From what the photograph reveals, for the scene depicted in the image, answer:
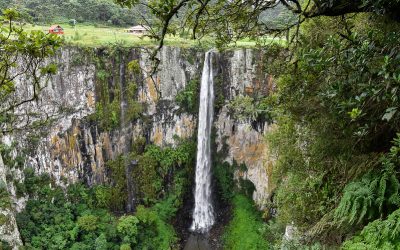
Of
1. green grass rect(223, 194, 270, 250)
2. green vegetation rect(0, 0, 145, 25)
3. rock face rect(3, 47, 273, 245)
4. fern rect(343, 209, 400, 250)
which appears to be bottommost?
green grass rect(223, 194, 270, 250)

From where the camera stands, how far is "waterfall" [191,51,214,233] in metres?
15.4

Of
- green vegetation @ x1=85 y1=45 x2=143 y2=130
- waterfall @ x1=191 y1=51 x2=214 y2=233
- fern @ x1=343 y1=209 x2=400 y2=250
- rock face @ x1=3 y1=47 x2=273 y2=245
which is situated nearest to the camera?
fern @ x1=343 y1=209 x2=400 y2=250

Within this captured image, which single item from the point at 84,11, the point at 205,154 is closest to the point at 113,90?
the point at 205,154

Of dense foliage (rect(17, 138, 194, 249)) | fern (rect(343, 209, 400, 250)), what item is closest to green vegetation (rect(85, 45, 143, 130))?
dense foliage (rect(17, 138, 194, 249))

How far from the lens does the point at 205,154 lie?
16.2 metres

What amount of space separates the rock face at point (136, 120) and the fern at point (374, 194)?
37.2 feet

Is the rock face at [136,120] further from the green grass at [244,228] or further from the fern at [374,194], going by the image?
the fern at [374,194]

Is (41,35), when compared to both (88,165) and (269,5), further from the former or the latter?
(88,165)

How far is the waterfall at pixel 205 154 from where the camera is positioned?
1545 cm

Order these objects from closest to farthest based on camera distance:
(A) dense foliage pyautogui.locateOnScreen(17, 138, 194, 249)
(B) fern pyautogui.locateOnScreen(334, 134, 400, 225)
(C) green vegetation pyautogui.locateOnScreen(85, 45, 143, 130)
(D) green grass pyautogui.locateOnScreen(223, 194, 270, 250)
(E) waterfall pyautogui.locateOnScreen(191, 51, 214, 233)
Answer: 1. (B) fern pyautogui.locateOnScreen(334, 134, 400, 225)
2. (A) dense foliage pyautogui.locateOnScreen(17, 138, 194, 249)
3. (D) green grass pyautogui.locateOnScreen(223, 194, 270, 250)
4. (C) green vegetation pyautogui.locateOnScreen(85, 45, 143, 130)
5. (E) waterfall pyautogui.locateOnScreen(191, 51, 214, 233)

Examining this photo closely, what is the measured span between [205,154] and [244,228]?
365cm

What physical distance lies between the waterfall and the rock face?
34 cm

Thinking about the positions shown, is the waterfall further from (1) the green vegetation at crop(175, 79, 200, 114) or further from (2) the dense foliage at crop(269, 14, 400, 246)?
(2) the dense foliage at crop(269, 14, 400, 246)

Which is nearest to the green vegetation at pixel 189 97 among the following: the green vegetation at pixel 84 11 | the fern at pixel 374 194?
the green vegetation at pixel 84 11
